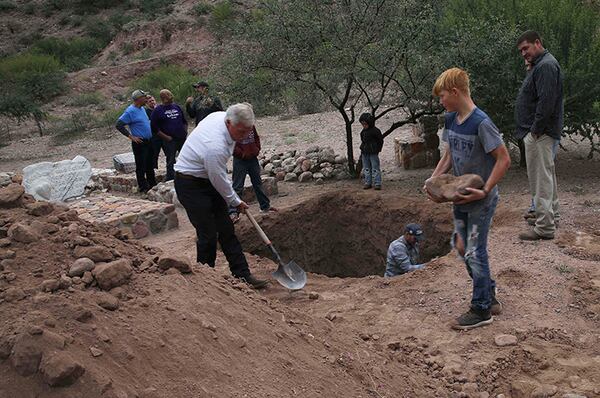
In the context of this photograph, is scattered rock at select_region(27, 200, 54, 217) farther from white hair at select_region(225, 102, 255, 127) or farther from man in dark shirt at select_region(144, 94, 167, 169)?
man in dark shirt at select_region(144, 94, 167, 169)

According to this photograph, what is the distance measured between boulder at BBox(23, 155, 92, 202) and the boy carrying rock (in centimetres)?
620

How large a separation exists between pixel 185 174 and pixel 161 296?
1707mm

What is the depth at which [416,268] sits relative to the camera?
19.5 ft

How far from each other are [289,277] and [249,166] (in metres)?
2.50

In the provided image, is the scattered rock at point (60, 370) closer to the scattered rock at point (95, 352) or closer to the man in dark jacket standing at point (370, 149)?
the scattered rock at point (95, 352)

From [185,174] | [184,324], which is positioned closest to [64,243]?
[184,324]

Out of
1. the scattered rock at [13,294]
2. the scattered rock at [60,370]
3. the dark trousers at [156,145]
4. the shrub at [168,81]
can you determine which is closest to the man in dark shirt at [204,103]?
the dark trousers at [156,145]

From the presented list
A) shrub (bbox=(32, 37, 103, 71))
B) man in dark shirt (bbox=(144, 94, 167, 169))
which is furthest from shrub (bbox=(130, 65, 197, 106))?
man in dark shirt (bbox=(144, 94, 167, 169))

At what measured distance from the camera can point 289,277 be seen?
5.47 meters

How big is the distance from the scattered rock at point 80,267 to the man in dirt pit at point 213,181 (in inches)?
60.6

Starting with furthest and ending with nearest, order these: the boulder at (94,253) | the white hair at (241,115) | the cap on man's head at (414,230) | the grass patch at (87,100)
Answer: the grass patch at (87,100)
the cap on man's head at (414,230)
the white hair at (241,115)
the boulder at (94,253)

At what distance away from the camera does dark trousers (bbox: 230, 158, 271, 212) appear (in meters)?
7.64

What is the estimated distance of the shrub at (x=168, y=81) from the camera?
19.4 metres

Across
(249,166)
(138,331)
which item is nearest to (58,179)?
(249,166)
